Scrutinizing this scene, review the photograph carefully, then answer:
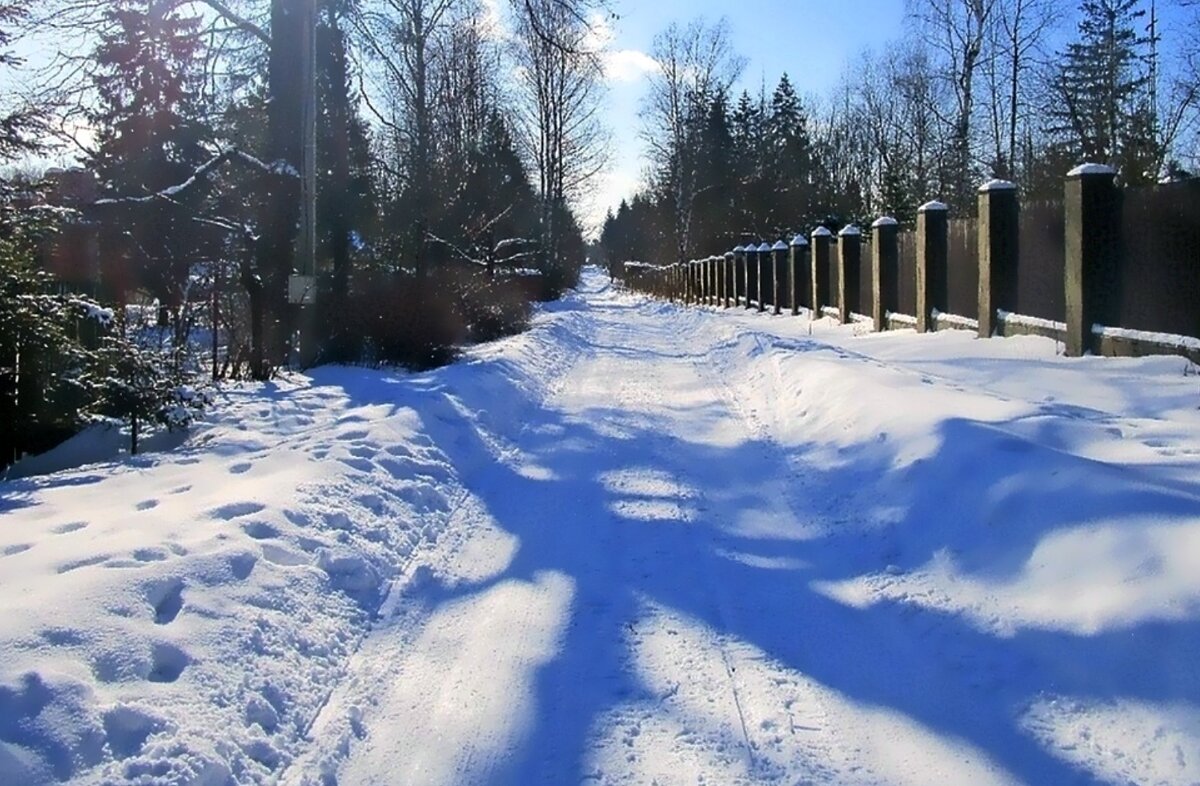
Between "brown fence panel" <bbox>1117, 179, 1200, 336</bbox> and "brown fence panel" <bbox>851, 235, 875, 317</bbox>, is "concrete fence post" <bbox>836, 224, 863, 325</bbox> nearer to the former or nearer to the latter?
"brown fence panel" <bbox>851, 235, 875, 317</bbox>

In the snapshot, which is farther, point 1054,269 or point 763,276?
point 763,276

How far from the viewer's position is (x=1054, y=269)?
13094 mm

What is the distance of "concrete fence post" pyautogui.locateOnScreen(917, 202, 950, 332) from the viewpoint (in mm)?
15695

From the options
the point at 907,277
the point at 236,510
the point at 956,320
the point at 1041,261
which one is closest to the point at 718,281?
the point at 907,277

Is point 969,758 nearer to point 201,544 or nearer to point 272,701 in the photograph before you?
point 272,701

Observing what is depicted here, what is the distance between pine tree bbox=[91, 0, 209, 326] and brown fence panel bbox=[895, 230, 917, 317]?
12283 mm

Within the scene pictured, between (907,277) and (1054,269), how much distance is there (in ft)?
17.9

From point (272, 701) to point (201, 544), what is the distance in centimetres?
152

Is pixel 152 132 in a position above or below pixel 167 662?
above

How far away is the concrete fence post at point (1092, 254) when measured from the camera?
10.6 meters

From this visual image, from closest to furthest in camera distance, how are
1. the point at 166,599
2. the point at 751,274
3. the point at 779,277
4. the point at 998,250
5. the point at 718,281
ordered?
the point at 166,599 → the point at 998,250 → the point at 779,277 → the point at 751,274 → the point at 718,281

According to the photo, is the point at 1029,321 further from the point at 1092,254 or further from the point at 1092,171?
the point at 1092,171

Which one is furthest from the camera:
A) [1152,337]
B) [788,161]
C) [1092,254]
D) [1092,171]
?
[788,161]

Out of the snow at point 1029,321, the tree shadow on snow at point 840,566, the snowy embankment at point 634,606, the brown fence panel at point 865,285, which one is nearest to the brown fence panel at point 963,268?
the snow at point 1029,321
